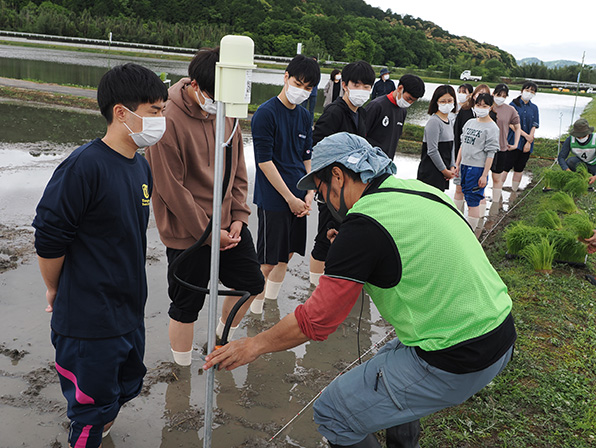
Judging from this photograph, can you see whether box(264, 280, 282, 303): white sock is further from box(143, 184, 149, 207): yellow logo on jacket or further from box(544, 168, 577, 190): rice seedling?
box(544, 168, 577, 190): rice seedling

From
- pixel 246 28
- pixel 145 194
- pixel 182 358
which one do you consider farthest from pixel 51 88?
pixel 246 28

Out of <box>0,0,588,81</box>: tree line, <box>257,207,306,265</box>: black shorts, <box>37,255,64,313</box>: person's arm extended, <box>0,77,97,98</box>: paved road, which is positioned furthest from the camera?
<box>0,0,588,81</box>: tree line

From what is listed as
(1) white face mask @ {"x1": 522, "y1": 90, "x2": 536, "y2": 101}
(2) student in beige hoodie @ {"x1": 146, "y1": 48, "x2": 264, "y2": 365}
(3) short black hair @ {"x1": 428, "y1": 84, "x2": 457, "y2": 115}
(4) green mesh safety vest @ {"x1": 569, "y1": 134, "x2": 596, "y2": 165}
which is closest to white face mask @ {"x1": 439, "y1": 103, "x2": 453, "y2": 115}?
(3) short black hair @ {"x1": 428, "y1": 84, "x2": 457, "y2": 115}

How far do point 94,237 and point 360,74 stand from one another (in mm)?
3335

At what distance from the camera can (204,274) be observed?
354 centimetres

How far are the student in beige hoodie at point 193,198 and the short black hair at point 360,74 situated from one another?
1.75 metres

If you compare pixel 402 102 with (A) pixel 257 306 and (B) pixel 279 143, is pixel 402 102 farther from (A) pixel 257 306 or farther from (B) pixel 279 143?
(A) pixel 257 306

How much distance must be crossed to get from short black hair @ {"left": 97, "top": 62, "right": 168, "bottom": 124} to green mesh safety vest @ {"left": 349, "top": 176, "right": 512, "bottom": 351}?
117 centimetres

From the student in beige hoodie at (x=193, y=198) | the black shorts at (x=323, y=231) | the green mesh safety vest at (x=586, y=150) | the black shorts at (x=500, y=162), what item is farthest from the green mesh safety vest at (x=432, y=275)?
the green mesh safety vest at (x=586, y=150)

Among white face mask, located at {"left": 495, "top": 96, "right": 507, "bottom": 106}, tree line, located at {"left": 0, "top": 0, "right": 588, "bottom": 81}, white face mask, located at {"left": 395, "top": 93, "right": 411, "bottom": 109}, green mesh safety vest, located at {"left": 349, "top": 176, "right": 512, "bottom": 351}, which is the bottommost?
green mesh safety vest, located at {"left": 349, "top": 176, "right": 512, "bottom": 351}

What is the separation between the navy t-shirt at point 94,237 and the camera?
2.25 meters

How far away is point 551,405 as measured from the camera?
3.49 m

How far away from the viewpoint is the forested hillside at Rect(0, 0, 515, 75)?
73625 mm

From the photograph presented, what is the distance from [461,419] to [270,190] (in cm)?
222
